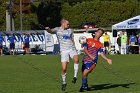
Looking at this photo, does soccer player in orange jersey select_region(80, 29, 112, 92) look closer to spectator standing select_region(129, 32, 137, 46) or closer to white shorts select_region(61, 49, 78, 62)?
white shorts select_region(61, 49, 78, 62)

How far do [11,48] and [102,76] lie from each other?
2311 cm

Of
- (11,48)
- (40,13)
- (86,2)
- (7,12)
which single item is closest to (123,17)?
(86,2)

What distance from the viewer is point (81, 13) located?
61156 millimetres

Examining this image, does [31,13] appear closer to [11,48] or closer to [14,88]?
[11,48]

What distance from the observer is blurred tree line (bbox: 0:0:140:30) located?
6059 centimetres

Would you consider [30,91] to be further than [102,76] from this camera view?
No

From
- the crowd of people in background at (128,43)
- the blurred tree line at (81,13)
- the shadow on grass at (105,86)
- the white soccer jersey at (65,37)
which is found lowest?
the shadow on grass at (105,86)

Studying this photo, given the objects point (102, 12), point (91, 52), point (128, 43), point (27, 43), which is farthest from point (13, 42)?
point (91, 52)

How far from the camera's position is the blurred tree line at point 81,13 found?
60.6m

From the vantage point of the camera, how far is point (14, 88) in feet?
52.8

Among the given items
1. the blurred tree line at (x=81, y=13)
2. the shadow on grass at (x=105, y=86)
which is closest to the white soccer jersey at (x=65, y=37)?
the shadow on grass at (x=105, y=86)

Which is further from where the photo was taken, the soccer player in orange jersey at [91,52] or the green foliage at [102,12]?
the green foliage at [102,12]

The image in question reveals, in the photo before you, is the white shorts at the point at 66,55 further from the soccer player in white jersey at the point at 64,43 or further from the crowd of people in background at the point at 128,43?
the crowd of people in background at the point at 128,43

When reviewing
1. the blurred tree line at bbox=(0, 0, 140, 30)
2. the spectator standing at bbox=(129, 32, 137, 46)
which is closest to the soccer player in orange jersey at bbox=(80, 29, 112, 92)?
the spectator standing at bbox=(129, 32, 137, 46)
